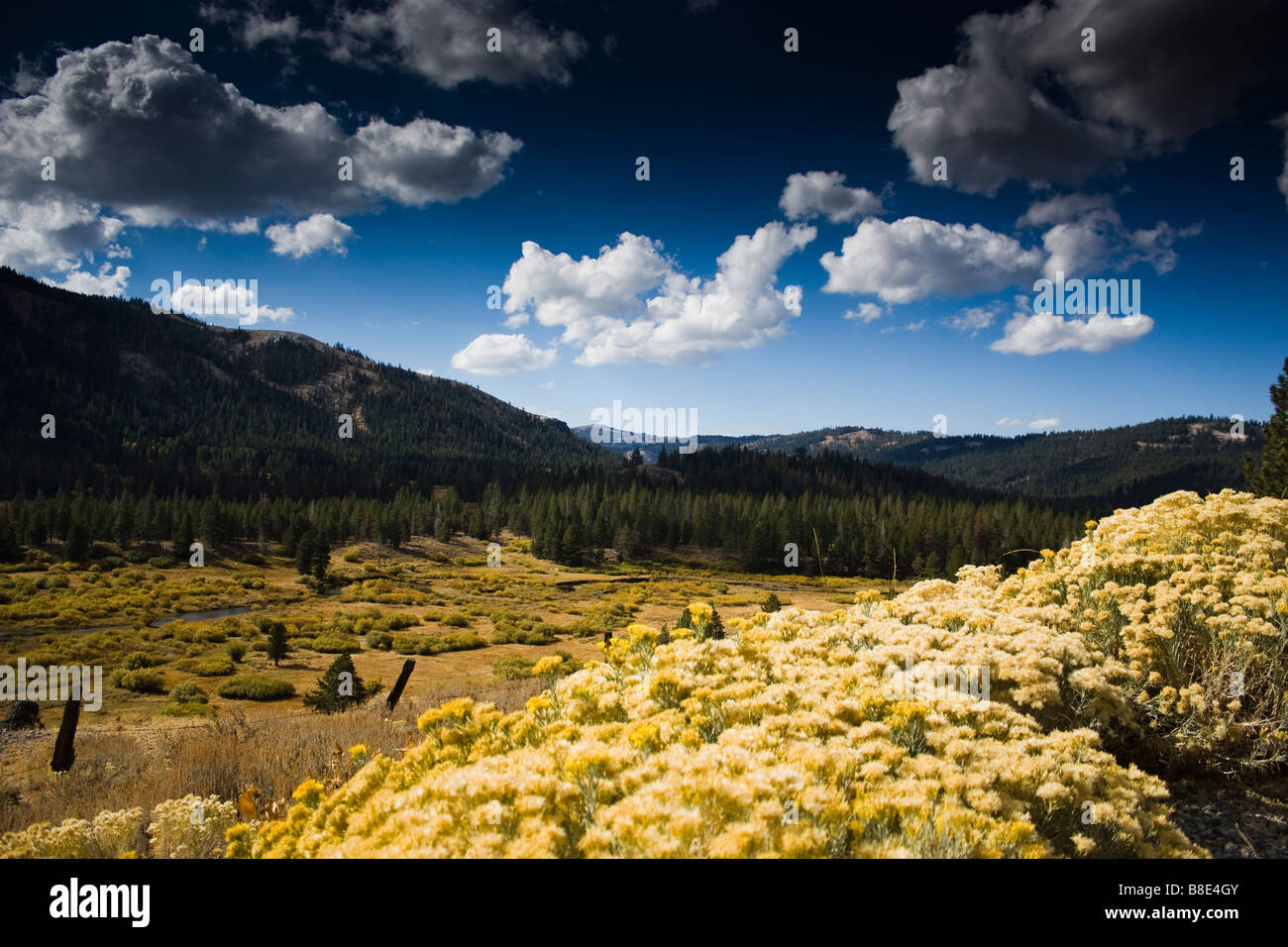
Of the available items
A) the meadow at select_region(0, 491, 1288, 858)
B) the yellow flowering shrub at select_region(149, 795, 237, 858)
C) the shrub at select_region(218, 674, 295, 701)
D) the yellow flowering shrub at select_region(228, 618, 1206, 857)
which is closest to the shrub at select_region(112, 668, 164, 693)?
the shrub at select_region(218, 674, 295, 701)

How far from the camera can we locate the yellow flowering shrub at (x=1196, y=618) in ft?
16.8

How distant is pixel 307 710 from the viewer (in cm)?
2052

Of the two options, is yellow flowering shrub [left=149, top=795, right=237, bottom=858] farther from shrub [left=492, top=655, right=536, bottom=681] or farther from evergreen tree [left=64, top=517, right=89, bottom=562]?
evergreen tree [left=64, top=517, right=89, bottom=562]

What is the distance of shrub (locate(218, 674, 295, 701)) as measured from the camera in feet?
85.0

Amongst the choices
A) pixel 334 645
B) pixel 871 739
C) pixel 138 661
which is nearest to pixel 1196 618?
pixel 871 739

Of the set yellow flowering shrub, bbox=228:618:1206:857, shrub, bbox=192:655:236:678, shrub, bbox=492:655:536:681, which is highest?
yellow flowering shrub, bbox=228:618:1206:857

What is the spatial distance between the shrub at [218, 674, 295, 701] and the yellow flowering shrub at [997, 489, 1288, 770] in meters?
29.2

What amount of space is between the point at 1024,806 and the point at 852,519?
100599 mm

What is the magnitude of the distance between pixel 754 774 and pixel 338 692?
790 inches

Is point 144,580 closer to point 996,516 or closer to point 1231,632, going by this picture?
point 1231,632

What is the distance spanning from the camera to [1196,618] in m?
5.69

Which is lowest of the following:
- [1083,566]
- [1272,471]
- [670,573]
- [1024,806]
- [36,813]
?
[670,573]

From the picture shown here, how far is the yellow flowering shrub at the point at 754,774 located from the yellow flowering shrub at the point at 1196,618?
51.6 inches

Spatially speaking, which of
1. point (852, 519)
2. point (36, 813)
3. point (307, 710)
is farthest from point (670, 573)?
point (36, 813)
